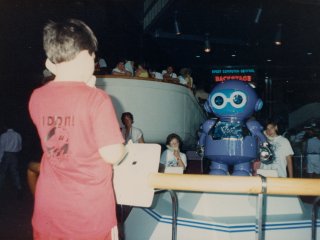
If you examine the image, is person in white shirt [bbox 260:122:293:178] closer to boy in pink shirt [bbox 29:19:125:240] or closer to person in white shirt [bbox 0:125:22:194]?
boy in pink shirt [bbox 29:19:125:240]

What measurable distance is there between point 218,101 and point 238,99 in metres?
0.19

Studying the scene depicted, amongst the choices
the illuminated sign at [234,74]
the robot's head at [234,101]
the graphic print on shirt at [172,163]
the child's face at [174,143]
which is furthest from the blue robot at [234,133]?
the illuminated sign at [234,74]

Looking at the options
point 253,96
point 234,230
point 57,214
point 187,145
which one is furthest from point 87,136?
point 187,145

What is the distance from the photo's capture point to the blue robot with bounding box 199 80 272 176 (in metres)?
3.29

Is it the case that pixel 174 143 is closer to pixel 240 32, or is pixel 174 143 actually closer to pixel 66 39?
pixel 66 39

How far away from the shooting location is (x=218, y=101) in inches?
136

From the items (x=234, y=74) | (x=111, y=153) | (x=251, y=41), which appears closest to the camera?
(x=111, y=153)

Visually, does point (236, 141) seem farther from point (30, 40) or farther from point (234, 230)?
point (30, 40)

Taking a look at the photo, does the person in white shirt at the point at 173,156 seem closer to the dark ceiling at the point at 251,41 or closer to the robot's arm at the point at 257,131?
the robot's arm at the point at 257,131

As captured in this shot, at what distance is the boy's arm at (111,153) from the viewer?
1.23m

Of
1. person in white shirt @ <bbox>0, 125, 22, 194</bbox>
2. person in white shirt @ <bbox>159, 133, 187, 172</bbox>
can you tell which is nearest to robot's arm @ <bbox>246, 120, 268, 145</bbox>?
person in white shirt @ <bbox>159, 133, 187, 172</bbox>

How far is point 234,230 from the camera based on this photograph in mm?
2668

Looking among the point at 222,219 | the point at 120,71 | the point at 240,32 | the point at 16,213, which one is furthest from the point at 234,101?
the point at 240,32

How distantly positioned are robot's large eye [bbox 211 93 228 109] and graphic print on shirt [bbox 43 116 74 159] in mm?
2359
